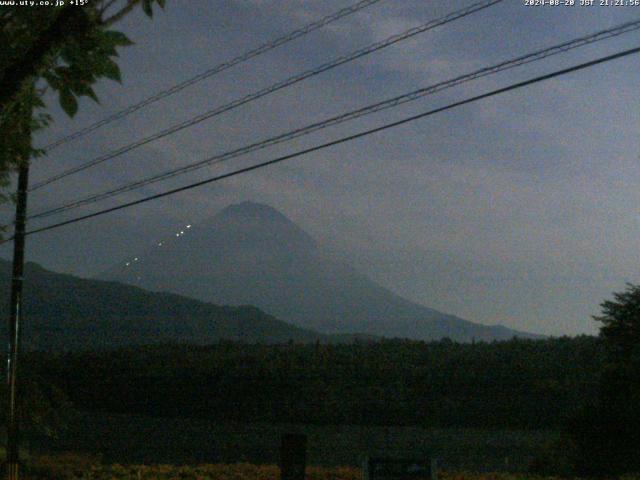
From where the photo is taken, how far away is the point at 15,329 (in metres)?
16.4

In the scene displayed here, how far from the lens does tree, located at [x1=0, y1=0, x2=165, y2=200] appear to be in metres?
4.86

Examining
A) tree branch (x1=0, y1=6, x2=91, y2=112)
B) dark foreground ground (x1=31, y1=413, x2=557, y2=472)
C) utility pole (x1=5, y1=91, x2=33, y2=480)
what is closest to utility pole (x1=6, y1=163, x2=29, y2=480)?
utility pole (x1=5, y1=91, x2=33, y2=480)

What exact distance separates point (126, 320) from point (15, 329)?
118718 millimetres

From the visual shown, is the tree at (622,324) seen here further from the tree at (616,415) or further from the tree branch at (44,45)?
the tree branch at (44,45)

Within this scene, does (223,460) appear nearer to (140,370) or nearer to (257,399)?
(257,399)

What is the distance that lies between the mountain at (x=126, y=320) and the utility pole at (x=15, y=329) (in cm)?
9591

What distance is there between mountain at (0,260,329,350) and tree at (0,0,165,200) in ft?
356

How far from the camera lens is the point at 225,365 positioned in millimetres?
54031

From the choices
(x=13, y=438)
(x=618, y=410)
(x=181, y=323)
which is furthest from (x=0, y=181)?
(x=181, y=323)

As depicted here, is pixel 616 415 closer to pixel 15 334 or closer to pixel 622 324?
pixel 622 324

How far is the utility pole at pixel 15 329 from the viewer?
15.8m

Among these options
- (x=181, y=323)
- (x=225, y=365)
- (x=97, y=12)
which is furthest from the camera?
(x=181, y=323)

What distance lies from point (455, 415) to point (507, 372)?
5.23 m

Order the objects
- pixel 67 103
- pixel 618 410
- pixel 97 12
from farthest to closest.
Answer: pixel 618 410 < pixel 97 12 < pixel 67 103
